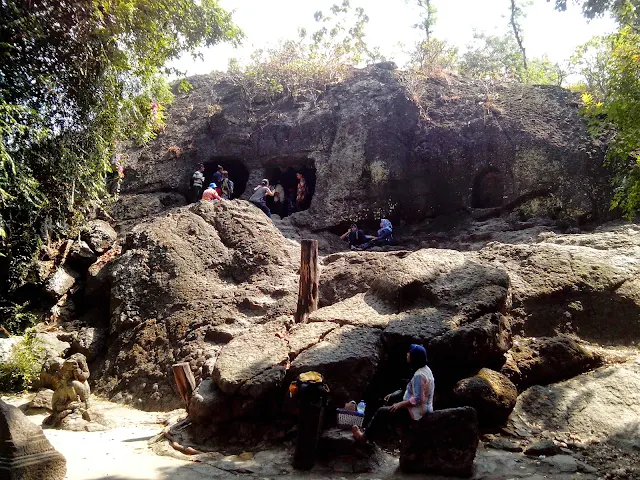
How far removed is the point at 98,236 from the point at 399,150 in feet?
28.5

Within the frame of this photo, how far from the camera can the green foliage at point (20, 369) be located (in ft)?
24.4

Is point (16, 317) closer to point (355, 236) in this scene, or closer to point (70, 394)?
point (70, 394)

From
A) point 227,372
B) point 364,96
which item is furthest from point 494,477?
point 364,96

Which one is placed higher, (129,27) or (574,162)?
(129,27)

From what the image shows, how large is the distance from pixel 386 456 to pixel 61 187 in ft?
27.5

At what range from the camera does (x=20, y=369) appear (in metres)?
7.46

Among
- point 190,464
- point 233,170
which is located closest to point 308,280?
point 190,464

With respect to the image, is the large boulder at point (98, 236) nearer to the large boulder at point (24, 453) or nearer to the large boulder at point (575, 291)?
the large boulder at point (24, 453)

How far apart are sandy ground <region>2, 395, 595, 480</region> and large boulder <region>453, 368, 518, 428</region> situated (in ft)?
1.53

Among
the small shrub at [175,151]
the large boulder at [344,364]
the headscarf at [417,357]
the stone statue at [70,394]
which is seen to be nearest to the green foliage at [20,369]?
the stone statue at [70,394]

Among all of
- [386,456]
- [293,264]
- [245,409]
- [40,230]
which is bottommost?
[386,456]

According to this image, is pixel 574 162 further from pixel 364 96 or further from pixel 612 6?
pixel 612 6

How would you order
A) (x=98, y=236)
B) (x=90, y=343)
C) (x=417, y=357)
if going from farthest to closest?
(x=98, y=236)
(x=90, y=343)
(x=417, y=357)

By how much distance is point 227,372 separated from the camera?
5.81 metres
